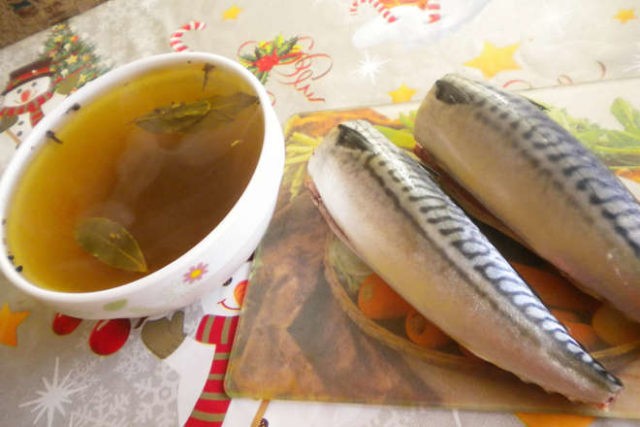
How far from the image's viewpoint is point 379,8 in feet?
2.91

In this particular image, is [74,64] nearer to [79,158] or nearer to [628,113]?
[79,158]

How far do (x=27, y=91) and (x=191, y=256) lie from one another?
0.73 metres

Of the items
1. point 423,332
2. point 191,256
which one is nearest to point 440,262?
point 423,332

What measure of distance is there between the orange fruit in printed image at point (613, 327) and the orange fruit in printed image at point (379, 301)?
0.60ft

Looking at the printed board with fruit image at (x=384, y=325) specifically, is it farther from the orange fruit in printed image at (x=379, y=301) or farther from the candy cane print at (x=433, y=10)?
the candy cane print at (x=433, y=10)

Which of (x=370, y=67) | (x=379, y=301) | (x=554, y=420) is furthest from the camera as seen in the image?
(x=370, y=67)

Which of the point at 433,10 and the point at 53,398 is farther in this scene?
the point at 433,10

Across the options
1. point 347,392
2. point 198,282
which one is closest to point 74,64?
point 198,282

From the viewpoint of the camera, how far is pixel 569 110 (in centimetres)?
64

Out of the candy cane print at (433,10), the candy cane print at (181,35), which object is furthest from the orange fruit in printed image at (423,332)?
the candy cane print at (181,35)

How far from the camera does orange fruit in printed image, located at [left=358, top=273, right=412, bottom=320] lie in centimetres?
52

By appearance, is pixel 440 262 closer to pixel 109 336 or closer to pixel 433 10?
pixel 109 336

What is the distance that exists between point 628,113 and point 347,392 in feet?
1.65

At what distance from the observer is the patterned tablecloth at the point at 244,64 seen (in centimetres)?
A: 52
